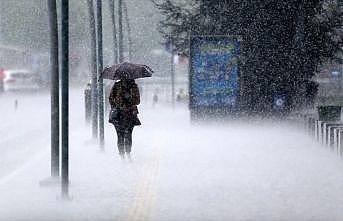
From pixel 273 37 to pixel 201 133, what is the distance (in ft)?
22.7

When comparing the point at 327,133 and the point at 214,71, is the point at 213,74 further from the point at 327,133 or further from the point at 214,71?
the point at 327,133

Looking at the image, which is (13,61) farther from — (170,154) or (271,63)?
(170,154)

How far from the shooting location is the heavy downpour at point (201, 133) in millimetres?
12742

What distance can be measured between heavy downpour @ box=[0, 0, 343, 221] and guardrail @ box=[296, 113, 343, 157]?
48 mm

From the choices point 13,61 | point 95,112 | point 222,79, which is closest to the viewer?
point 95,112

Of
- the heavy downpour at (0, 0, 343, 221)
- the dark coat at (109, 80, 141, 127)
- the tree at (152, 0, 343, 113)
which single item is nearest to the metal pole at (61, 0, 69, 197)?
the heavy downpour at (0, 0, 343, 221)

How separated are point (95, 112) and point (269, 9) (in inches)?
Result: 437

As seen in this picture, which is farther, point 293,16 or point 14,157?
point 293,16

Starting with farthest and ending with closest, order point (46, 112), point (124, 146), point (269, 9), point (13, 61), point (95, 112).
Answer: point (13, 61)
point (46, 112)
point (269, 9)
point (95, 112)
point (124, 146)

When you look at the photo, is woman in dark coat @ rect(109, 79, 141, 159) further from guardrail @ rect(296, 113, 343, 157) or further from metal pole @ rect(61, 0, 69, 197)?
metal pole @ rect(61, 0, 69, 197)

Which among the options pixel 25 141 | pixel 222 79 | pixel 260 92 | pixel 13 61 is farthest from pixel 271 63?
pixel 13 61

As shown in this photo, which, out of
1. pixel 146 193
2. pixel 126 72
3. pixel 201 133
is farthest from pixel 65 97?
pixel 201 133

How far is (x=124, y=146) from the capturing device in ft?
60.4

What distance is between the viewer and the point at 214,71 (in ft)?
94.1
